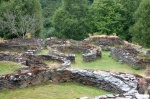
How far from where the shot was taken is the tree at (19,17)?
43.9 metres

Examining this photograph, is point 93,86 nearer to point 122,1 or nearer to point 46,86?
point 46,86

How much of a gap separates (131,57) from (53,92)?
477 inches

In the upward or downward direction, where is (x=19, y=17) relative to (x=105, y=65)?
upward

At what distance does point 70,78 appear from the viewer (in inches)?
597

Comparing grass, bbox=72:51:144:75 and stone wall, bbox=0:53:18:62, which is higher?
stone wall, bbox=0:53:18:62

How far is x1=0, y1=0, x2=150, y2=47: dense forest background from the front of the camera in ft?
155

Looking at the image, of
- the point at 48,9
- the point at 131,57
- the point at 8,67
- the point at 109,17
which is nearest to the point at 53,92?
the point at 8,67

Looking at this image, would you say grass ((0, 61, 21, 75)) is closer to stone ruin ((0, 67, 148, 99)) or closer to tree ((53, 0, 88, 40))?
stone ruin ((0, 67, 148, 99))

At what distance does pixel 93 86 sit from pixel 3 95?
3.85 meters

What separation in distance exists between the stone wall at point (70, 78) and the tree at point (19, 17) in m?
28.6

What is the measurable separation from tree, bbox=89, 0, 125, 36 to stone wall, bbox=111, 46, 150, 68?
Answer: 27.5 metres

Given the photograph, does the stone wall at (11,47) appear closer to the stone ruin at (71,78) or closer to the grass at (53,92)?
the stone ruin at (71,78)

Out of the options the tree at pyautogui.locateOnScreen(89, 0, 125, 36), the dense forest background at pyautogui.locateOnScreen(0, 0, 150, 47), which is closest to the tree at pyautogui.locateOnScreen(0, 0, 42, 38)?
the dense forest background at pyautogui.locateOnScreen(0, 0, 150, 47)

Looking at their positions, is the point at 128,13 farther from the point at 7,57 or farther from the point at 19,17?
the point at 7,57
